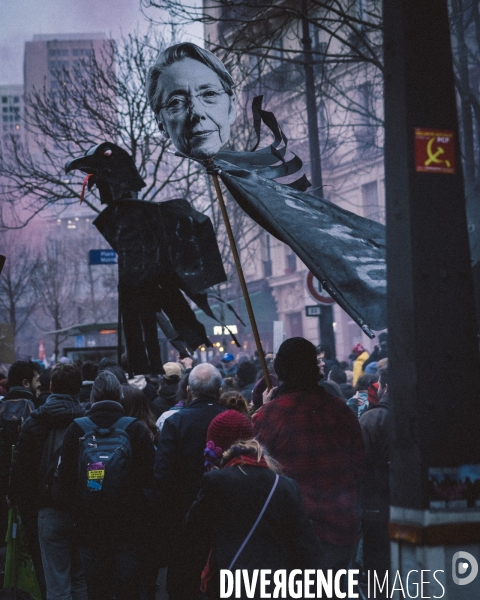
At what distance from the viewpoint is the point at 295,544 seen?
418cm

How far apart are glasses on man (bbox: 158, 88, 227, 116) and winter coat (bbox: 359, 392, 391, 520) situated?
8.41 ft

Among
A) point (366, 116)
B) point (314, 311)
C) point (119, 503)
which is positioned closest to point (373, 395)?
point (119, 503)

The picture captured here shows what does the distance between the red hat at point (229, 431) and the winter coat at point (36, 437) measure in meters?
2.62

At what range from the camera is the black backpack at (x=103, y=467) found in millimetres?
6047

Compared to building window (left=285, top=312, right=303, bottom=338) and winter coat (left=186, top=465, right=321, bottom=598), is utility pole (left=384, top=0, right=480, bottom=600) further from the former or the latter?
building window (left=285, top=312, right=303, bottom=338)

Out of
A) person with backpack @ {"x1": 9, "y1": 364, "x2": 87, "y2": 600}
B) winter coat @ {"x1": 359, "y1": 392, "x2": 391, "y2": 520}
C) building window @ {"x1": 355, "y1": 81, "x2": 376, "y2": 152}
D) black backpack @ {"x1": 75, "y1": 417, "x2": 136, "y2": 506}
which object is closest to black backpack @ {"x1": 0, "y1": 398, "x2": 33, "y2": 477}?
person with backpack @ {"x1": 9, "y1": 364, "x2": 87, "y2": 600}

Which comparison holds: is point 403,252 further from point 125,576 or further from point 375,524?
point 375,524

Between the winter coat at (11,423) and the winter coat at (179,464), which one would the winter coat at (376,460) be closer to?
the winter coat at (179,464)

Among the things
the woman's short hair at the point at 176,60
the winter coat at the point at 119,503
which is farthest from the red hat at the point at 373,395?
the woman's short hair at the point at 176,60

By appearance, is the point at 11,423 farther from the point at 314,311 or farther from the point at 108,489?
the point at 314,311

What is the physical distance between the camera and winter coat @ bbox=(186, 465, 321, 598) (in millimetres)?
4152

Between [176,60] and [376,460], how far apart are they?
10.6ft

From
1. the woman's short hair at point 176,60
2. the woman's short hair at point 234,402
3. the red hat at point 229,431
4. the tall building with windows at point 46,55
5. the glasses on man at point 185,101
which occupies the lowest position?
the red hat at point 229,431

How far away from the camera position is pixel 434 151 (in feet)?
9.72
